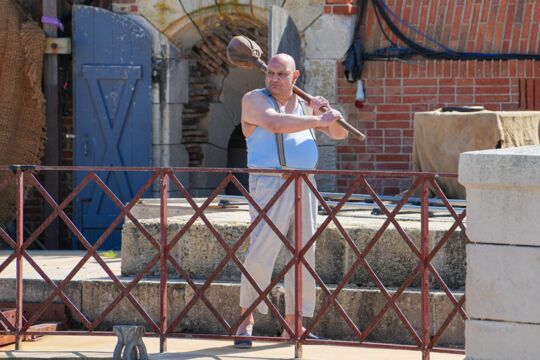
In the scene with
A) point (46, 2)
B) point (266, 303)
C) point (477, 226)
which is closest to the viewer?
point (477, 226)

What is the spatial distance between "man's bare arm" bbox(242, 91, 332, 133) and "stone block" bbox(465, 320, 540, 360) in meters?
1.81

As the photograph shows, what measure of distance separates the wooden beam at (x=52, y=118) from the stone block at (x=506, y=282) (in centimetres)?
717

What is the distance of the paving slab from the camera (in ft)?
23.7

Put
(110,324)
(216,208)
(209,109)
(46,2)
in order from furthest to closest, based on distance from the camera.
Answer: (209,109) < (46,2) < (216,208) < (110,324)

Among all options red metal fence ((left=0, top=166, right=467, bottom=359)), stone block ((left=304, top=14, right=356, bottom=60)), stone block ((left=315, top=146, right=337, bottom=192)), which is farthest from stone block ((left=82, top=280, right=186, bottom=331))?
stone block ((left=304, top=14, right=356, bottom=60))

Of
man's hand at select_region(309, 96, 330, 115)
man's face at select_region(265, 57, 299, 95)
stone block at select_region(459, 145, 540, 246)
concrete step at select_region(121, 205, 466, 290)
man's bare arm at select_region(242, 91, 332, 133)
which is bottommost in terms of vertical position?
concrete step at select_region(121, 205, 466, 290)

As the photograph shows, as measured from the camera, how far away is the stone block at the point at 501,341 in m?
5.52

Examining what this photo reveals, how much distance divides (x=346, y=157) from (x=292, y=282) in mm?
4453

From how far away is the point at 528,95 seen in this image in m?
11.3

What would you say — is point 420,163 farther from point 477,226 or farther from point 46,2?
point 477,226

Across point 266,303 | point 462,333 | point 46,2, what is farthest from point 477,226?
point 46,2

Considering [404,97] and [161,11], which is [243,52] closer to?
[404,97]

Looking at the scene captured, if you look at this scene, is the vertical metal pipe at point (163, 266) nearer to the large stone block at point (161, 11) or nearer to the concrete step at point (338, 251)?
the concrete step at point (338, 251)

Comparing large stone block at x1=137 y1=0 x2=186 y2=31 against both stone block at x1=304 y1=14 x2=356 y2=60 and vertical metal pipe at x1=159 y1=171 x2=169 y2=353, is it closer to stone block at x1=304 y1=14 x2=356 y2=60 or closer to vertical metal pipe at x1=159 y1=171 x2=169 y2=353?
stone block at x1=304 y1=14 x2=356 y2=60
